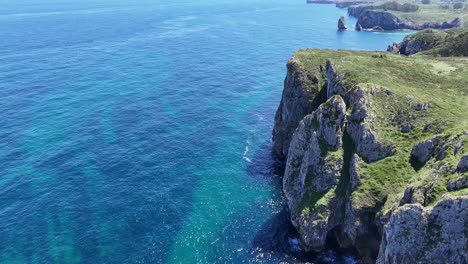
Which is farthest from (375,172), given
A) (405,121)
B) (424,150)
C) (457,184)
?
(457,184)

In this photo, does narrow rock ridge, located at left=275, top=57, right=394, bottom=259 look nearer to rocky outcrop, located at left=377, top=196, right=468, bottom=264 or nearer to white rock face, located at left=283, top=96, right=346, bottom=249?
white rock face, located at left=283, top=96, right=346, bottom=249

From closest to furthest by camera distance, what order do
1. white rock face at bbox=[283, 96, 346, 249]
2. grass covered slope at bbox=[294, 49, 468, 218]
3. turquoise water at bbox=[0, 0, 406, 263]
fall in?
grass covered slope at bbox=[294, 49, 468, 218], white rock face at bbox=[283, 96, 346, 249], turquoise water at bbox=[0, 0, 406, 263]

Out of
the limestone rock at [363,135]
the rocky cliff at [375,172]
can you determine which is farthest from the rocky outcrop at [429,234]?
the limestone rock at [363,135]

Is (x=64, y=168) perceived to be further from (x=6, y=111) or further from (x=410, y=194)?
(x=410, y=194)

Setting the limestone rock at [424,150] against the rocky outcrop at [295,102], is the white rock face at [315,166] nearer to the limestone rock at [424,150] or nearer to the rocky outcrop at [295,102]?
the limestone rock at [424,150]

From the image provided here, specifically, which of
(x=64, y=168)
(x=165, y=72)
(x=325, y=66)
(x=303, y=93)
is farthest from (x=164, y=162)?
(x=165, y=72)

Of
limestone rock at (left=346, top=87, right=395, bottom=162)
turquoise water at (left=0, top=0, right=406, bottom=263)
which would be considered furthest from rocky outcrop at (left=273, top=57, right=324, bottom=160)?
limestone rock at (left=346, top=87, right=395, bottom=162)

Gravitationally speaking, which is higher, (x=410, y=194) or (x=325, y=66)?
(x=325, y=66)

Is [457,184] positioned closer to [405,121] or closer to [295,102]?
[405,121]
